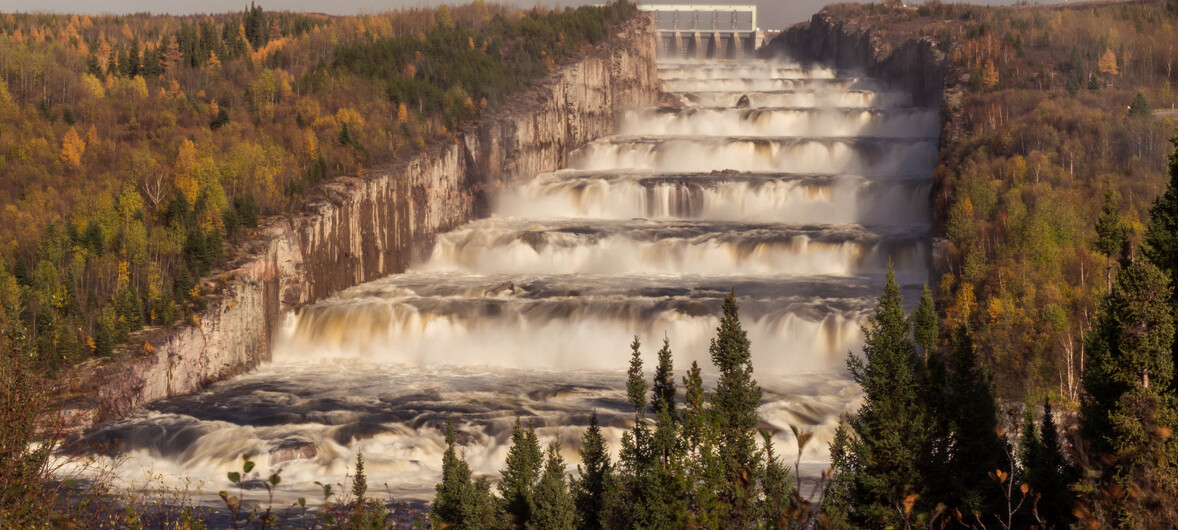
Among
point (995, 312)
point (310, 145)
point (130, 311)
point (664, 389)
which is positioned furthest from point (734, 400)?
point (310, 145)

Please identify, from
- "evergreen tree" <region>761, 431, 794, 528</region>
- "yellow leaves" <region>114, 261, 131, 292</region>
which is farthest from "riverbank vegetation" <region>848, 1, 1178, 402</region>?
"yellow leaves" <region>114, 261, 131, 292</region>

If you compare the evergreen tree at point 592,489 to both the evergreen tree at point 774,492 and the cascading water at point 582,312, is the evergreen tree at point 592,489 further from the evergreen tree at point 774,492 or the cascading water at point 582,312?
the cascading water at point 582,312

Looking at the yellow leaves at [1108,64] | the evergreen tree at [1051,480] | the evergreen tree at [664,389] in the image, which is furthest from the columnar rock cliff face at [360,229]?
the yellow leaves at [1108,64]

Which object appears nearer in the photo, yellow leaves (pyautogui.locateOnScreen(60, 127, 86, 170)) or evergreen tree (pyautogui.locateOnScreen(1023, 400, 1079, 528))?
evergreen tree (pyautogui.locateOnScreen(1023, 400, 1079, 528))

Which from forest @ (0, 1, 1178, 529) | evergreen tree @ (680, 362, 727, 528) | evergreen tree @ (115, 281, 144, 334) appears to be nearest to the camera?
evergreen tree @ (680, 362, 727, 528)

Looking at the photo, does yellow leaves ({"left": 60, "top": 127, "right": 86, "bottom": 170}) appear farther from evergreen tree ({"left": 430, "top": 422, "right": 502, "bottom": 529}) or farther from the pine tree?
the pine tree
